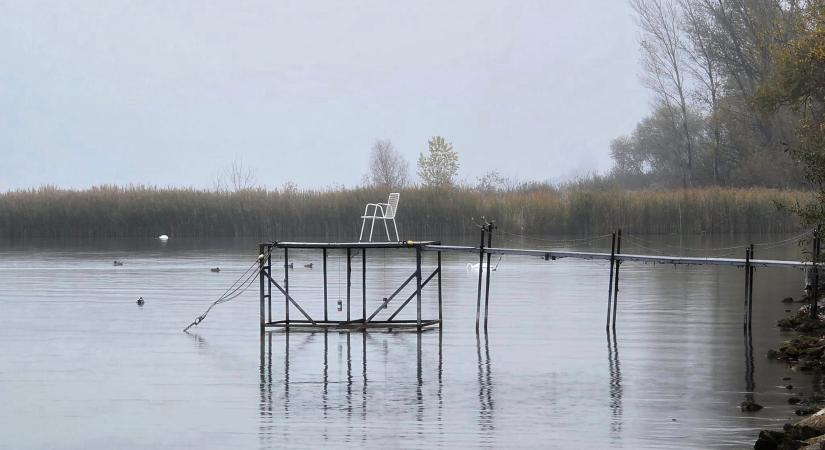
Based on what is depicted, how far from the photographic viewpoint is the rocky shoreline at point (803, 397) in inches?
492

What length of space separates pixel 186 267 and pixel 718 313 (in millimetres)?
18321

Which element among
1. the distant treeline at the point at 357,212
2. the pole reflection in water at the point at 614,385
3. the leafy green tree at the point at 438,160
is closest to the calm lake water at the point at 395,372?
the pole reflection in water at the point at 614,385

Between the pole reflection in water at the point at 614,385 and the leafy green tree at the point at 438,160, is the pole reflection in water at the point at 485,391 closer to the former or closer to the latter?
the pole reflection in water at the point at 614,385

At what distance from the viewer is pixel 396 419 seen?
15.2 m

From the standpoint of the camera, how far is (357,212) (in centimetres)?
5616

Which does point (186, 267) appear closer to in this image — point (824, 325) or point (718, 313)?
point (718, 313)

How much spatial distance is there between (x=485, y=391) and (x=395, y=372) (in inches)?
82.8

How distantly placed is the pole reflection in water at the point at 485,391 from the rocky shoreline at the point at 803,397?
9.59 ft

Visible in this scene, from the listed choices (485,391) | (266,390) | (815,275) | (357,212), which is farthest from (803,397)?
(357,212)

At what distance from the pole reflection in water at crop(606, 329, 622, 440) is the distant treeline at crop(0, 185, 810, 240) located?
105ft

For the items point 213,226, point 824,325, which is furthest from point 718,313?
point 213,226

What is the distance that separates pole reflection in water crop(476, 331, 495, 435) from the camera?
14859 mm

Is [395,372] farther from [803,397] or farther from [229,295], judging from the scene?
[229,295]

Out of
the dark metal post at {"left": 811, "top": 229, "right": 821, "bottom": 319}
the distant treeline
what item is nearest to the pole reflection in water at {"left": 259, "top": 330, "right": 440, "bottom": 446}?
the dark metal post at {"left": 811, "top": 229, "right": 821, "bottom": 319}
